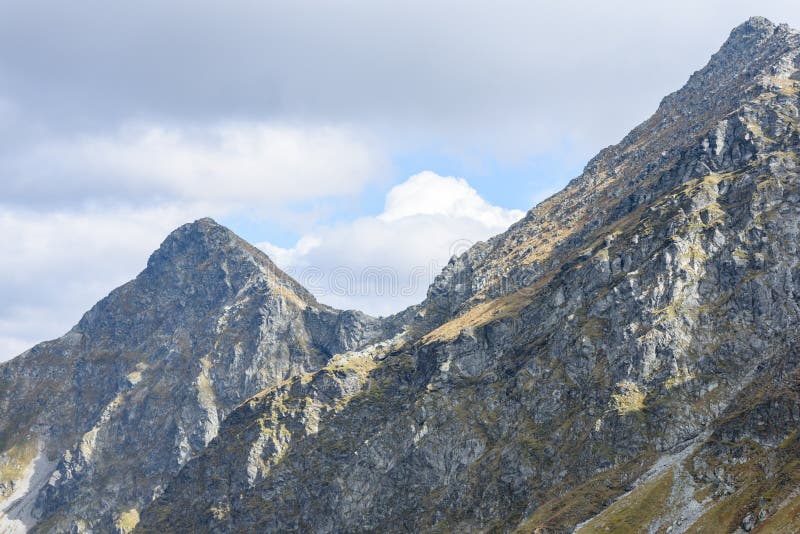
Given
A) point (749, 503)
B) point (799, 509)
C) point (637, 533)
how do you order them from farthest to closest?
point (637, 533) < point (749, 503) < point (799, 509)

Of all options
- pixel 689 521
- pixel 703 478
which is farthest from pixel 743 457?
pixel 689 521

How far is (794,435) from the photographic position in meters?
195

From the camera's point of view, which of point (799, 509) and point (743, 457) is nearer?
point (799, 509)

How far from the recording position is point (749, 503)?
6973 inches

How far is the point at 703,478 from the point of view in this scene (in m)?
199

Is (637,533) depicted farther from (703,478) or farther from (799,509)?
(799,509)

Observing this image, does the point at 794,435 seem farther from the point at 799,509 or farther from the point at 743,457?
the point at 799,509

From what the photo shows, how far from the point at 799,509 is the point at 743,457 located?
123 ft

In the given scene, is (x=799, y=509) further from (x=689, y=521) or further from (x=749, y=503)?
(x=689, y=521)

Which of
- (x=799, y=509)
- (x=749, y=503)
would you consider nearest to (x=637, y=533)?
(x=749, y=503)

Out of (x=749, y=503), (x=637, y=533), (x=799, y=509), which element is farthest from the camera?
(x=637, y=533)

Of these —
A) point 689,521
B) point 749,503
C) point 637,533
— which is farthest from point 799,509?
point 637,533

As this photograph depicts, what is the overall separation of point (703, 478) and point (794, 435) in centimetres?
2642

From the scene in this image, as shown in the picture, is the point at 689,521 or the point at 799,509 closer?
the point at 799,509
